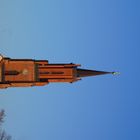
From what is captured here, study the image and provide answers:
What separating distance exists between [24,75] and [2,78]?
8.72 feet

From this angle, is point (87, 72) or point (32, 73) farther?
point (87, 72)

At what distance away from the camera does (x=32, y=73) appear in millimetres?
47156

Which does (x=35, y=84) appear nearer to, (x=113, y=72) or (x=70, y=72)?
(x=70, y=72)

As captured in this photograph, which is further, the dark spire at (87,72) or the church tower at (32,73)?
the dark spire at (87,72)

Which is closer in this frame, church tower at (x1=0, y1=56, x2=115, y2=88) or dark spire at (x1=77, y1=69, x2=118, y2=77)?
church tower at (x1=0, y1=56, x2=115, y2=88)

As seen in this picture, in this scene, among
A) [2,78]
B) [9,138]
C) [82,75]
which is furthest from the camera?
[9,138]

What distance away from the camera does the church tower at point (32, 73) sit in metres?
46.6

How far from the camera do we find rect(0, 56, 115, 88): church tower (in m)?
46.6

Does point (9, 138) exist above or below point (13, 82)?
below

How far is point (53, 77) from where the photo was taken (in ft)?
159

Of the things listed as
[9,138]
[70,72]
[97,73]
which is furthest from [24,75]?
[9,138]

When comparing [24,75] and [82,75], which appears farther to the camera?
[82,75]

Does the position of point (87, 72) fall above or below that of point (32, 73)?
above

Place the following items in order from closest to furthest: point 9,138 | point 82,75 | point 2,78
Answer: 1. point 2,78
2. point 82,75
3. point 9,138
